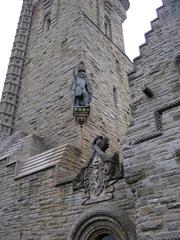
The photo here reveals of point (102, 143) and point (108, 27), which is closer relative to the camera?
point (102, 143)

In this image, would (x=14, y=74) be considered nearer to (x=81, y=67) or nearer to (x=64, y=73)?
(x=64, y=73)

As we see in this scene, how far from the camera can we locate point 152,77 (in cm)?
616

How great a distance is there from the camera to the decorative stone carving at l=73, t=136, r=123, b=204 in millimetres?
6652

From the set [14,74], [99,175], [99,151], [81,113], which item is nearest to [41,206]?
[99,175]

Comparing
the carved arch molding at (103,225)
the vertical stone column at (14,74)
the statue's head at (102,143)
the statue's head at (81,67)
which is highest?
the vertical stone column at (14,74)

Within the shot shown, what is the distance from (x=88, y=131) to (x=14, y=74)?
23.3 feet

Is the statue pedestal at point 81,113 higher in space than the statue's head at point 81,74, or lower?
lower

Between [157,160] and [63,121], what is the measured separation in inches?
232

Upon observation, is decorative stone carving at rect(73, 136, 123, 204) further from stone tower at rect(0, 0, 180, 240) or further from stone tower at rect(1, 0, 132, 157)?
stone tower at rect(1, 0, 132, 157)

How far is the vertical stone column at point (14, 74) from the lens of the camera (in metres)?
13.4

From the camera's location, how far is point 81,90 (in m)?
9.98

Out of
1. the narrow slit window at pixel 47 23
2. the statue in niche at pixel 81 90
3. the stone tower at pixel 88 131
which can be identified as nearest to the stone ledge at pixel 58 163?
the stone tower at pixel 88 131

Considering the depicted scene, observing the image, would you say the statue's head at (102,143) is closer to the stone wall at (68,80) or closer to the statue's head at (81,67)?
the stone wall at (68,80)

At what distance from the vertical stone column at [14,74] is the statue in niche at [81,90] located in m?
4.51
